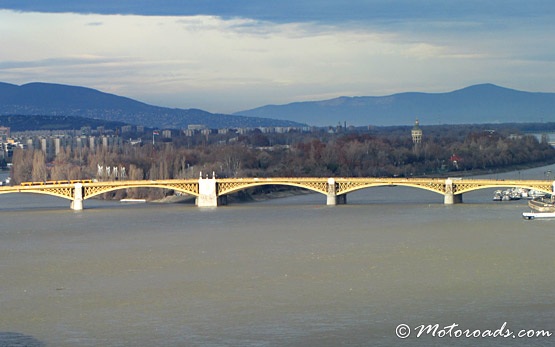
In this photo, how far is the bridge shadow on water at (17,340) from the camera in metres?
22.2

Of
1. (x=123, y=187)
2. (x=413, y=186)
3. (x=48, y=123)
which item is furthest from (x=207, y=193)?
(x=48, y=123)

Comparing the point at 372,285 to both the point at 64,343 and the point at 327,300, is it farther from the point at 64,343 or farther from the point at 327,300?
the point at 64,343

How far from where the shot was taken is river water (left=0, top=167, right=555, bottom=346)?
23094 mm

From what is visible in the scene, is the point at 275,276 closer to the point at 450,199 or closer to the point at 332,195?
the point at 450,199

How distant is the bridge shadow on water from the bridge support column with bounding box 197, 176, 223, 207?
84.0 feet

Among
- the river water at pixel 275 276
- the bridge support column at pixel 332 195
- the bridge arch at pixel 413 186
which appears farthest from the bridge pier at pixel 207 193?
the bridge arch at pixel 413 186

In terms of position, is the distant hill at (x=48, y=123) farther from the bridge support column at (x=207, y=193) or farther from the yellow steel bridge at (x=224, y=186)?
the bridge support column at (x=207, y=193)

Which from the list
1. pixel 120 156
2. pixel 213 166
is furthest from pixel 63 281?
pixel 120 156

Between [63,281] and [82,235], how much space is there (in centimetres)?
914

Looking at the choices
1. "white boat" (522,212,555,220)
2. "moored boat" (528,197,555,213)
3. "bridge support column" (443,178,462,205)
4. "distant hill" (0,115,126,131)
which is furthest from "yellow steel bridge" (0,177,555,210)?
"distant hill" (0,115,126,131)

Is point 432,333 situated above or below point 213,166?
below

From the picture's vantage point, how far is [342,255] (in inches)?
1275

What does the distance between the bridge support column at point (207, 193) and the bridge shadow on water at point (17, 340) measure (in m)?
25.6

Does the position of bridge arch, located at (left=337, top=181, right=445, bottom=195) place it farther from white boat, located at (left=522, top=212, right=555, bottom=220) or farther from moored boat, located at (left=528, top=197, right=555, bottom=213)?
white boat, located at (left=522, top=212, right=555, bottom=220)
